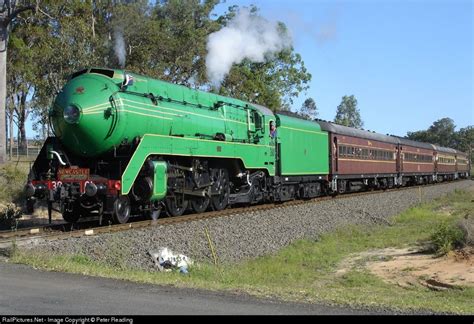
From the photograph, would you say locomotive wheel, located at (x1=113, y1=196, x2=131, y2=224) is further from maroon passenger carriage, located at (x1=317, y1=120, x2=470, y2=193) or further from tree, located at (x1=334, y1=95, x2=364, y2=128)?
tree, located at (x1=334, y1=95, x2=364, y2=128)

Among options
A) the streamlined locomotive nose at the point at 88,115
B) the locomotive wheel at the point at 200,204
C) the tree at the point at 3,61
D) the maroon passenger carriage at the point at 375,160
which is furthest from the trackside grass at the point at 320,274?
the tree at the point at 3,61

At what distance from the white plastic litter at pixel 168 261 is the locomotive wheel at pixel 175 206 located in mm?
4233

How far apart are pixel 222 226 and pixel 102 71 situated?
208 inches

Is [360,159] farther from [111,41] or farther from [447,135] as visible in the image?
[447,135]

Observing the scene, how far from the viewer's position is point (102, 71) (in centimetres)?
1389

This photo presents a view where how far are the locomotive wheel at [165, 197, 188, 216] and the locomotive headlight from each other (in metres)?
3.59

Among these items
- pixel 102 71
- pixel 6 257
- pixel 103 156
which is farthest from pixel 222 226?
pixel 6 257

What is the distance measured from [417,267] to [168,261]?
22.3 feet

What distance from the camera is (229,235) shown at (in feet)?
45.7

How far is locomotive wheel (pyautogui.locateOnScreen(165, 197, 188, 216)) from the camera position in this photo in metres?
15.2

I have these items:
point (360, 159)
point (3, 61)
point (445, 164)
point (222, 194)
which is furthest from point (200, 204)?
point (445, 164)

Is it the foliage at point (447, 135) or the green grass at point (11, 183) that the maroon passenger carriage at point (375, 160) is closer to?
the green grass at point (11, 183)

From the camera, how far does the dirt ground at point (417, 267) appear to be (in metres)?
12.3
